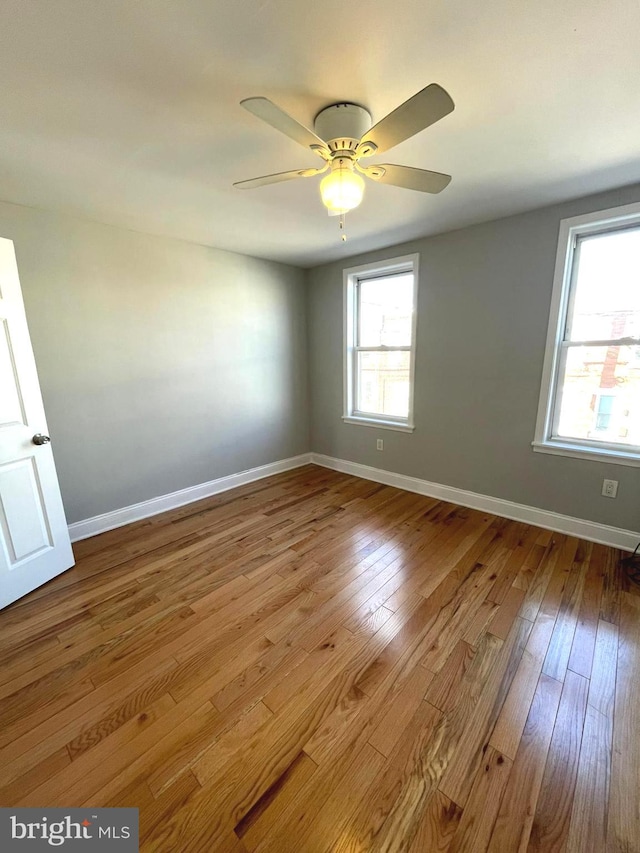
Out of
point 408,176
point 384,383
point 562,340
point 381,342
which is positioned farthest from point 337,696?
point 381,342

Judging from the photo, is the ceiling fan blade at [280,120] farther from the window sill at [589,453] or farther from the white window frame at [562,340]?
the window sill at [589,453]

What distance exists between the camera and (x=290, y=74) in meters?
1.23

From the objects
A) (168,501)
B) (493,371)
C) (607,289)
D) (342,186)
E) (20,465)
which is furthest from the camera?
(168,501)

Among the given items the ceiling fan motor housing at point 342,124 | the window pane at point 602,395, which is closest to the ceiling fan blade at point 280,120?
the ceiling fan motor housing at point 342,124

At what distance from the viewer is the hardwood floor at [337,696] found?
103 centimetres

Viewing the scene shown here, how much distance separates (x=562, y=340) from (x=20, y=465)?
3.74 metres

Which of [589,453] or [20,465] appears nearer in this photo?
[20,465]

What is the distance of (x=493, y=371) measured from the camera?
9.21ft

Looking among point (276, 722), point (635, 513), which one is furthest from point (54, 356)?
point (635, 513)

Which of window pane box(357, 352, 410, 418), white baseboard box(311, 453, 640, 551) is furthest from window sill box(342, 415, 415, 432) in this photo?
white baseboard box(311, 453, 640, 551)

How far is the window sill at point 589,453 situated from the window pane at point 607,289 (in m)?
0.79

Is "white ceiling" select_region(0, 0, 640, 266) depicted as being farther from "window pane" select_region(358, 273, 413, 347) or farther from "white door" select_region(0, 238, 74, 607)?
"window pane" select_region(358, 273, 413, 347)

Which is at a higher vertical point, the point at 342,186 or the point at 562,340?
the point at 342,186

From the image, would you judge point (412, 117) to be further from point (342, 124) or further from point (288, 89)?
point (288, 89)
